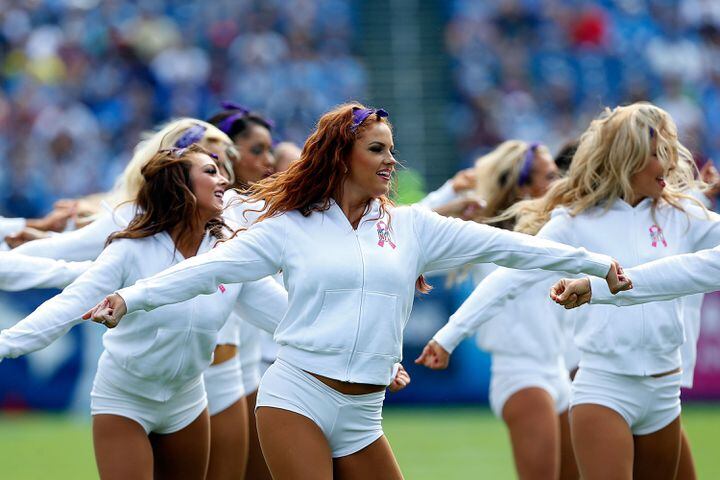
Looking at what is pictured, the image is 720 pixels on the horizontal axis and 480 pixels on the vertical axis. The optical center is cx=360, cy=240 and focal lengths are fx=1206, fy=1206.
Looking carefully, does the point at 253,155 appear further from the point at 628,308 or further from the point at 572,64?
the point at 572,64

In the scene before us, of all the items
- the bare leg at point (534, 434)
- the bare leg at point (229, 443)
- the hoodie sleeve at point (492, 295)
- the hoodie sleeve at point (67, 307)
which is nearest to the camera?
the hoodie sleeve at point (67, 307)

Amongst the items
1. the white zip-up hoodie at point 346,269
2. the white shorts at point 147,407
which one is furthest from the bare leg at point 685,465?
the white shorts at point 147,407

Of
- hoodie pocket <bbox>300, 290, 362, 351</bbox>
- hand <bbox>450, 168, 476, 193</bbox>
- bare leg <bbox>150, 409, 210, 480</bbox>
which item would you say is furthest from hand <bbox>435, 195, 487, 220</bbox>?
hoodie pocket <bbox>300, 290, 362, 351</bbox>

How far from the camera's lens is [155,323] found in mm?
5535

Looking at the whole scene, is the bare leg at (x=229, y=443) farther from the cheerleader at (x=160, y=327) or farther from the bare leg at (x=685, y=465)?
the bare leg at (x=685, y=465)

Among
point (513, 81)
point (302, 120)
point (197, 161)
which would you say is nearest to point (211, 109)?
point (302, 120)

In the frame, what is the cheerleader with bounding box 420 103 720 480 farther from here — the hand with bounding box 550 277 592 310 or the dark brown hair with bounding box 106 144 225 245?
the dark brown hair with bounding box 106 144 225 245

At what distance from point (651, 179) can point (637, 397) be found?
106 centimetres

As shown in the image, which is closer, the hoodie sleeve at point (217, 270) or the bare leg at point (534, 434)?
the hoodie sleeve at point (217, 270)

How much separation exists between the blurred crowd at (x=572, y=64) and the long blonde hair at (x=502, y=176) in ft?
34.0

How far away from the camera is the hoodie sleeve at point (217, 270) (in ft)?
15.9

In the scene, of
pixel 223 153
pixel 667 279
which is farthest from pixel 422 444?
pixel 667 279

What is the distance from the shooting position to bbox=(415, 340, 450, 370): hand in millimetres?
5949

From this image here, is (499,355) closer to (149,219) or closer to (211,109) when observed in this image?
(149,219)
